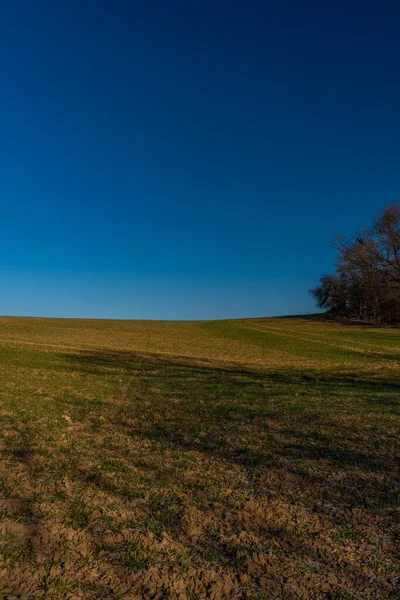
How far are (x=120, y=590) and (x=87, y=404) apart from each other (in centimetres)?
801

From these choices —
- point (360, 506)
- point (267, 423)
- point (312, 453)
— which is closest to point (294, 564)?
point (360, 506)

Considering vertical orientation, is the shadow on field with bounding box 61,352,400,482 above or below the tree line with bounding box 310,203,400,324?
below

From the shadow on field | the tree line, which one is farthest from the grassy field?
the tree line

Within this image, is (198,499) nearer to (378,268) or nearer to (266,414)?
(266,414)

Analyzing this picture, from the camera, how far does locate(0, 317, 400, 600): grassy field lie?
3.17m

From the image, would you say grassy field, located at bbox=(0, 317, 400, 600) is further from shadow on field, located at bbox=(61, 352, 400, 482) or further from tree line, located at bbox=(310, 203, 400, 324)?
tree line, located at bbox=(310, 203, 400, 324)

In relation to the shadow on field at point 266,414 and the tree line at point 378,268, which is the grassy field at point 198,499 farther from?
the tree line at point 378,268

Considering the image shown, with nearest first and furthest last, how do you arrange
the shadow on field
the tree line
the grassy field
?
the grassy field < the shadow on field < the tree line

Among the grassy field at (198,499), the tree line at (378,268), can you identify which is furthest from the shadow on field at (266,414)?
the tree line at (378,268)

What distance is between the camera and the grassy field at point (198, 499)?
3172mm

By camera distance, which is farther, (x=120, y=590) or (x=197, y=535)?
(x=197, y=535)

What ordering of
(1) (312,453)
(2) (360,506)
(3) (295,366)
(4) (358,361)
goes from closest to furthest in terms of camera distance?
(2) (360,506)
(1) (312,453)
(3) (295,366)
(4) (358,361)

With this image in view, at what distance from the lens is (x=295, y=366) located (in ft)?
71.0

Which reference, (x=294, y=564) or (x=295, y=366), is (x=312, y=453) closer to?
(x=294, y=564)
